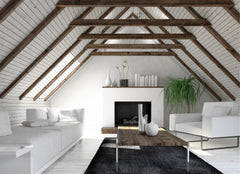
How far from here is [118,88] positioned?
6922 millimetres

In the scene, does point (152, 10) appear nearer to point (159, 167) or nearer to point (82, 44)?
point (82, 44)

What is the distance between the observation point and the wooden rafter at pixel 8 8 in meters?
3.08

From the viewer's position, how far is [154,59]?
7.46 metres

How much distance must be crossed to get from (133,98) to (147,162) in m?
3.61

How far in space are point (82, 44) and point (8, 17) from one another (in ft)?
9.30

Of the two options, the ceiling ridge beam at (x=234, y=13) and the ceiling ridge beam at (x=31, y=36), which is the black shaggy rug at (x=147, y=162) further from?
the ceiling ridge beam at (x=234, y=13)

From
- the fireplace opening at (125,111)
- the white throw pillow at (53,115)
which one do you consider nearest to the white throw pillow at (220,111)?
the fireplace opening at (125,111)

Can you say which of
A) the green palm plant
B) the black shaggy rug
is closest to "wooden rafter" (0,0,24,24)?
the black shaggy rug

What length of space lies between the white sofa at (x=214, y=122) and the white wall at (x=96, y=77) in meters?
2.21

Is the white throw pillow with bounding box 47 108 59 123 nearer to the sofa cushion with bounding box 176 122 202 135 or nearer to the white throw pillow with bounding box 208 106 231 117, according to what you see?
the sofa cushion with bounding box 176 122 202 135

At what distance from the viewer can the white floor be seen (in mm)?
3031

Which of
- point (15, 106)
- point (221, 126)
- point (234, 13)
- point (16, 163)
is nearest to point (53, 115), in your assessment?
point (15, 106)

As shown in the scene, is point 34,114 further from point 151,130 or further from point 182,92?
point 182,92

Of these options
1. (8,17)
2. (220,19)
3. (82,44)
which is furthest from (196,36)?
(8,17)
